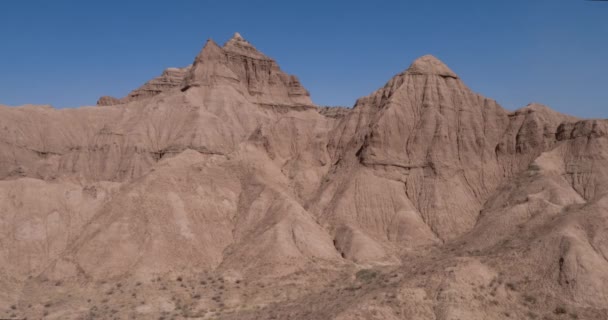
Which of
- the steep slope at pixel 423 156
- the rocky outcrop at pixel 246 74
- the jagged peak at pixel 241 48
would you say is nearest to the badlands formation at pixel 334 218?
the steep slope at pixel 423 156

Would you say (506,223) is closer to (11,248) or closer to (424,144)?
(424,144)

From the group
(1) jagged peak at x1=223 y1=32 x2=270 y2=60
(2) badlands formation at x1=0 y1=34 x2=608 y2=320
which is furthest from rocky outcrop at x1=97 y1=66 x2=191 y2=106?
(2) badlands formation at x1=0 y1=34 x2=608 y2=320

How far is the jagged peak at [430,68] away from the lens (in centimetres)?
5312

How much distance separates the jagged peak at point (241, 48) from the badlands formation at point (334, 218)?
2657 centimetres

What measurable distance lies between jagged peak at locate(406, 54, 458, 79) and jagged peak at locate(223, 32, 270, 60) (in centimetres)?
4184

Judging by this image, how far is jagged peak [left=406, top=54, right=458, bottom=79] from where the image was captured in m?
53.1

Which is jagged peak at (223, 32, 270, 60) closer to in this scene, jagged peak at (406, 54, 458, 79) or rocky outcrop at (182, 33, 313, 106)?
rocky outcrop at (182, 33, 313, 106)

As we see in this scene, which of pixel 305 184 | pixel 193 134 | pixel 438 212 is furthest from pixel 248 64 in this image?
pixel 438 212

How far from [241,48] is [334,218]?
54.1 meters

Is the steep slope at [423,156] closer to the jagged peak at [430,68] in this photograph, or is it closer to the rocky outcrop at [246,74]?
the jagged peak at [430,68]

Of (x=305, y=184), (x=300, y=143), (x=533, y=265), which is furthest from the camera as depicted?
(x=300, y=143)

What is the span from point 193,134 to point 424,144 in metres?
28.9

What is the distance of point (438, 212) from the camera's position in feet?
146

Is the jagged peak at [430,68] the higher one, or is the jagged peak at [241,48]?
the jagged peak at [241,48]
